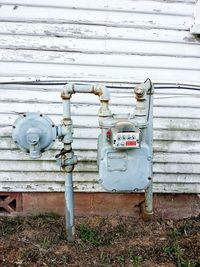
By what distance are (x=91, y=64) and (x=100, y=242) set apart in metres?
1.75

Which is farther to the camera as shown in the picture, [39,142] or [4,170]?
[4,170]

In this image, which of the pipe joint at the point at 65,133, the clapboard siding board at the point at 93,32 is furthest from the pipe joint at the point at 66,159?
the clapboard siding board at the point at 93,32

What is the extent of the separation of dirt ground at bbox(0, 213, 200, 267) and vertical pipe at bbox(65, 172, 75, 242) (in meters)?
0.11

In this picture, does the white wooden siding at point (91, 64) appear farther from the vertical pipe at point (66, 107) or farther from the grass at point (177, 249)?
the grass at point (177, 249)

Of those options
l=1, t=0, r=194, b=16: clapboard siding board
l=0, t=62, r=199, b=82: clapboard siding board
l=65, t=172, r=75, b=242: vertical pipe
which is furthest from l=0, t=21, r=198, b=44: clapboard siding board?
l=65, t=172, r=75, b=242: vertical pipe

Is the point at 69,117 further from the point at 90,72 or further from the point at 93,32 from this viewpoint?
the point at 93,32

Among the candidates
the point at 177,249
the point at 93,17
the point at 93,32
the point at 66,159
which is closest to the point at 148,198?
the point at 177,249

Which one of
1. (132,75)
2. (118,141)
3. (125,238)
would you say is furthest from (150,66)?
(125,238)

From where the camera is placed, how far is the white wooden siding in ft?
12.7

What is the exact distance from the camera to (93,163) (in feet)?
14.2

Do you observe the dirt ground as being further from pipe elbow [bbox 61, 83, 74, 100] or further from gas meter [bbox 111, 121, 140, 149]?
pipe elbow [bbox 61, 83, 74, 100]

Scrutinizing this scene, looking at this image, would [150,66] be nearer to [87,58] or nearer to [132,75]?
[132,75]

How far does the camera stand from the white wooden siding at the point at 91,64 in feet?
12.7

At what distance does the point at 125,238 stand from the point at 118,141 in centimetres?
126
